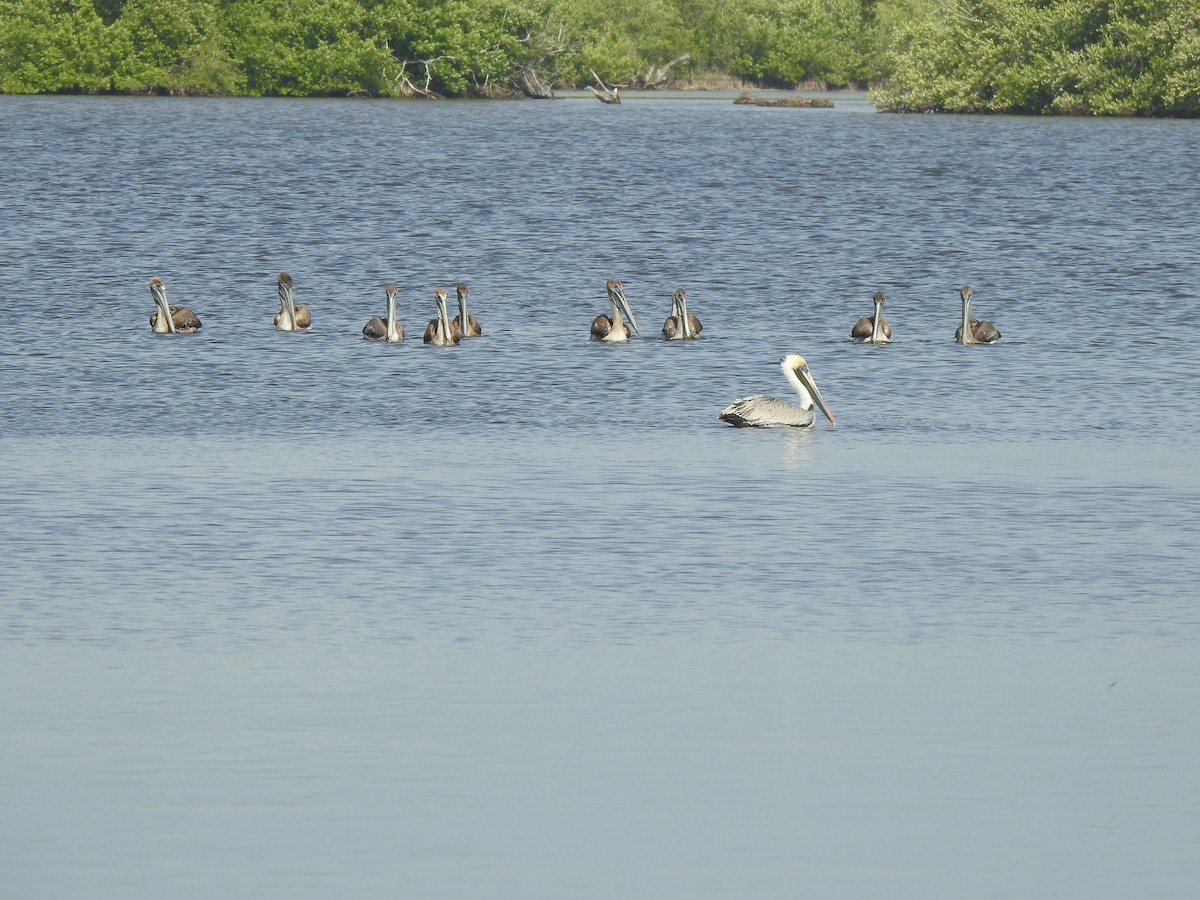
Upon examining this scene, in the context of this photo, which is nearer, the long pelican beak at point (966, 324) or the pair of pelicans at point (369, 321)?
the pair of pelicans at point (369, 321)

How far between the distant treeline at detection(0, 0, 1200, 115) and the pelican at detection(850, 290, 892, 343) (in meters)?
60.9

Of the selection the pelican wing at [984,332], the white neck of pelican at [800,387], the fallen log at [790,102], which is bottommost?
the fallen log at [790,102]

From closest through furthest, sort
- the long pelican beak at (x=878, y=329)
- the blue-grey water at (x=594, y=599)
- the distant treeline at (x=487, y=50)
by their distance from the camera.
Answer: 1. the blue-grey water at (x=594, y=599)
2. the long pelican beak at (x=878, y=329)
3. the distant treeline at (x=487, y=50)

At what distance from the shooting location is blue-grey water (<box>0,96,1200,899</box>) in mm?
8430

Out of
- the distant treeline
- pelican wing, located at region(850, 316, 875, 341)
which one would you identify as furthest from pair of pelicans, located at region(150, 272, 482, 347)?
the distant treeline

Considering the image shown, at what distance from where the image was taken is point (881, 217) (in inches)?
1790

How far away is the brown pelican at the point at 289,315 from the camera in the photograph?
27.2 m

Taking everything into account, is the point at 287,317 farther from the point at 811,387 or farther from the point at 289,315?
the point at 811,387

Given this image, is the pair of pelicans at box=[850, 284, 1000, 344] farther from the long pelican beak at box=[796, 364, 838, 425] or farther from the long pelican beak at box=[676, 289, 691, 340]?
the long pelican beak at box=[796, 364, 838, 425]

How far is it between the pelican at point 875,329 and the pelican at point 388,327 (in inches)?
207

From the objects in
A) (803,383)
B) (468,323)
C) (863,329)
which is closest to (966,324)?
(863,329)

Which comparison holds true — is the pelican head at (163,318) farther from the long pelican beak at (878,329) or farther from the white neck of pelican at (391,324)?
the long pelican beak at (878,329)

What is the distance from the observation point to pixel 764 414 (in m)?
19.8

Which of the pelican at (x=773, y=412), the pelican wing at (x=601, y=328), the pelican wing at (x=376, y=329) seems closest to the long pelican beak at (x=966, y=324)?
the pelican wing at (x=601, y=328)
